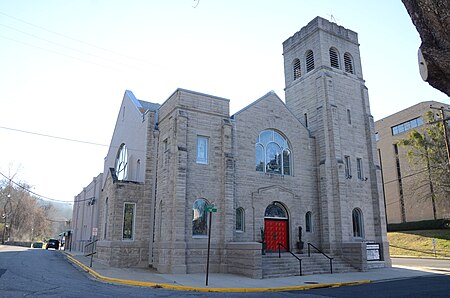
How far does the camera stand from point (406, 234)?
42.9 meters

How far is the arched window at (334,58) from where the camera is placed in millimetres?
26875

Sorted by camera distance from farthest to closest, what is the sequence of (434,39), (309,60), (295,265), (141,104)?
1. (141,104)
2. (309,60)
3. (295,265)
4. (434,39)

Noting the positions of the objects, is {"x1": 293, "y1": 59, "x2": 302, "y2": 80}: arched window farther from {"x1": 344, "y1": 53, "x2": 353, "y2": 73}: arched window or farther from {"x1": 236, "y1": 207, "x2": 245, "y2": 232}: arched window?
{"x1": 236, "y1": 207, "x2": 245, "y2": 232}: arched window

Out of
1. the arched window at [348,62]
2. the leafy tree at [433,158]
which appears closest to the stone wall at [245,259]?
the arched window at [348,62]

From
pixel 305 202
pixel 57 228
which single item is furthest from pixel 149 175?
pixel 57 228

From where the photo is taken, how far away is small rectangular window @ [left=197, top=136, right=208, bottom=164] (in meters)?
20.3

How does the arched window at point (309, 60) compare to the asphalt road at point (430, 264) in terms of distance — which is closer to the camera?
the asphalt road at point (430, 264)

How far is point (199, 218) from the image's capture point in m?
19.4

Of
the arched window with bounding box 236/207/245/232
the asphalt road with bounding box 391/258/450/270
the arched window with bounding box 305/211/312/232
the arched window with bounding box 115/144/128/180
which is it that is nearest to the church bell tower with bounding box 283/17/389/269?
the arched window with bounding box 305/211/312/232

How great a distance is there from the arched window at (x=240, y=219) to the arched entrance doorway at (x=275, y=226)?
1638mm

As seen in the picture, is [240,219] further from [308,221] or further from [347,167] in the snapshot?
[347,167]

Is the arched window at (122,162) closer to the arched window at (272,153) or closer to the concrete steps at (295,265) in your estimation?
the arched window at (272,153)

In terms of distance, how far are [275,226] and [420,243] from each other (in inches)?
967

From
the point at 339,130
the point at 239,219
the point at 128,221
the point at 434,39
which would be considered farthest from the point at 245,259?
the point at 434,39
